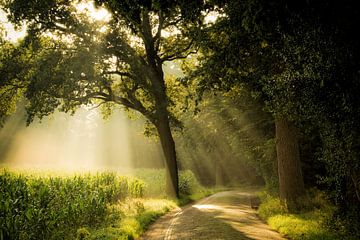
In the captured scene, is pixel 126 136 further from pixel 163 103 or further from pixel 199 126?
pixel 163 103

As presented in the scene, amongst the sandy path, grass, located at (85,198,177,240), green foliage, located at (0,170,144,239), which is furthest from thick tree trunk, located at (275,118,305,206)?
green foliage, located at (0,170,144,239)

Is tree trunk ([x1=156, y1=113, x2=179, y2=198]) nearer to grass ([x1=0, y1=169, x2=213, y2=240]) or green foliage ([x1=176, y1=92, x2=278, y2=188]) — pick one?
green foliage ([x1=176, y1=92, x2=278, y2=188])

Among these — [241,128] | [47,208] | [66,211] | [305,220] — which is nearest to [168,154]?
[241,128]

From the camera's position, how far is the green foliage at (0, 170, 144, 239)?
9.78 m

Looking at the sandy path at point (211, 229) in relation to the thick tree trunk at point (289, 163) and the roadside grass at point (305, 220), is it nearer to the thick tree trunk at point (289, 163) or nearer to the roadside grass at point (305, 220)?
the roadside grass at point (305, 220)

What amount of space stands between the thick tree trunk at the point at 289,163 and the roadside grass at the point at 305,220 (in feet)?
2.06

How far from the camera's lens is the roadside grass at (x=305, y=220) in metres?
11.0

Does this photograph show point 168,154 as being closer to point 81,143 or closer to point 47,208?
point 47,208

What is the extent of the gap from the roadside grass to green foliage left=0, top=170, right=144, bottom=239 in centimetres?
704

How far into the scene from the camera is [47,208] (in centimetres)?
1125

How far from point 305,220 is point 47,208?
355 inches

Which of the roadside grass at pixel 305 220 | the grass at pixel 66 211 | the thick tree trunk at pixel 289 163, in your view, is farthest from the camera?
the thick tree trunk at pixel 289 163

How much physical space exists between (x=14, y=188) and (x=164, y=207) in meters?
10.0

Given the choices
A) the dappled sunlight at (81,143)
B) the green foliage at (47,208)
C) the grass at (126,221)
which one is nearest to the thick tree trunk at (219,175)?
the dappled sunlight at (81,143)
